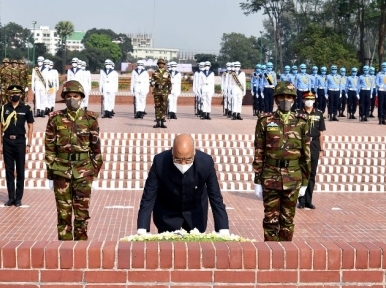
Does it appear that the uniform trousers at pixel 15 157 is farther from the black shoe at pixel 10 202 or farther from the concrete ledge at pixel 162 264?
the concrete ledge at pixel 162 264

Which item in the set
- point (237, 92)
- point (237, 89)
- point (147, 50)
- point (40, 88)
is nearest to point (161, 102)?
point (237, 92)

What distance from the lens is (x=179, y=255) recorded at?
325cm

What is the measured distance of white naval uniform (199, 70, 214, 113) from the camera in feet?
59.4

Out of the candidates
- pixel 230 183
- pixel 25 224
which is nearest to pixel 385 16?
pixel 230 183

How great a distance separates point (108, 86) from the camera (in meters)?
A: 18.0

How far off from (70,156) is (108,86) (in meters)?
12.4

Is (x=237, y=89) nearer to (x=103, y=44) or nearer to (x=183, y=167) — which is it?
(x=183, y=167)

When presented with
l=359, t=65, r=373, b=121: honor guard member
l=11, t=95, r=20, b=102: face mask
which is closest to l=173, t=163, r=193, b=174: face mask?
l=11, t=95, r=20, b=102: face mask

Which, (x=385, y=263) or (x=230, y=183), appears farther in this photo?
(x=230, y=183)

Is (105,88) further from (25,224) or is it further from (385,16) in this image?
(385,16)

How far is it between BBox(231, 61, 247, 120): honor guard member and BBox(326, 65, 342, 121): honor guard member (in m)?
2.75

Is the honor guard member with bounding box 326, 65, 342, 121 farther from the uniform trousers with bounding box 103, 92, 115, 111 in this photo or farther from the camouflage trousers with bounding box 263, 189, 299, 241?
the camouflage trousers with bounding box 263, 189, 299, 241

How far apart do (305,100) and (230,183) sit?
290cm

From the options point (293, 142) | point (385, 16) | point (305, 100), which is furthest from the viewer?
point (385, 16)
